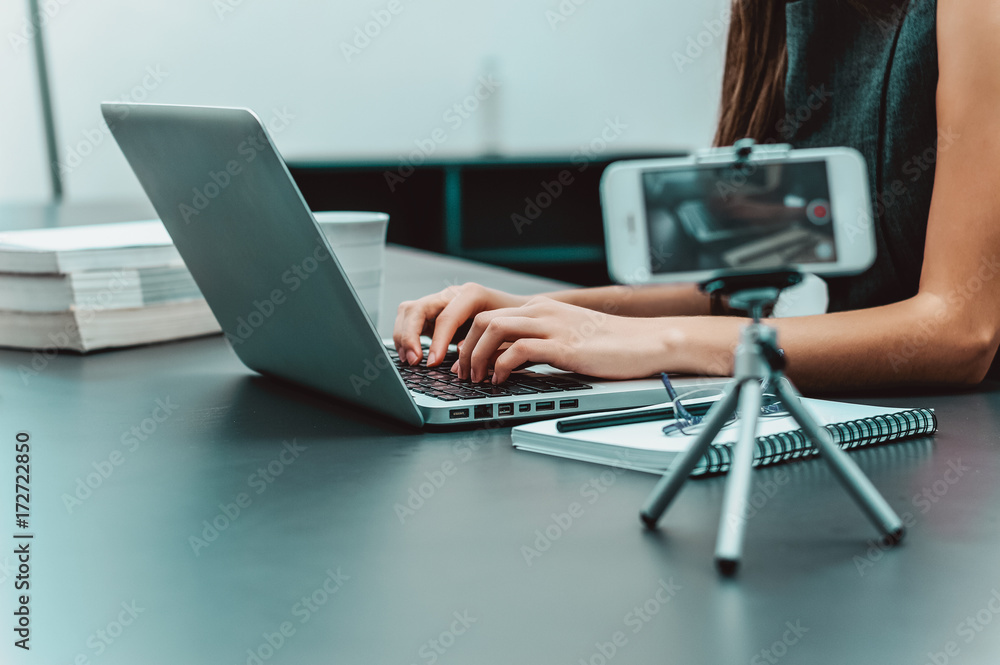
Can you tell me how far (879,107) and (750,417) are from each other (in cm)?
79

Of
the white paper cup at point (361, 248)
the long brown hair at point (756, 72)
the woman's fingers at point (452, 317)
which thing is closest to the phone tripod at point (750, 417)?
the woman's fingers at point (452, 317)

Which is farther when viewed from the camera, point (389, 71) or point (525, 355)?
point (389, 71)

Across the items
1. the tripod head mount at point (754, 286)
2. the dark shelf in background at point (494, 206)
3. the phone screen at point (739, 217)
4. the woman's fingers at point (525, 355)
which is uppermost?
the phone screen at point (739, 217)

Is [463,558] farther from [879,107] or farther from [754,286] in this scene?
[879,107]

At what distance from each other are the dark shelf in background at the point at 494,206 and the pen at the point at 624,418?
3.31m

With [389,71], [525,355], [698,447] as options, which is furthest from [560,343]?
[389,71]

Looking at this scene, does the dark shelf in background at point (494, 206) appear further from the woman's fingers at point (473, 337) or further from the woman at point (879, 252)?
the woman's fingers at point (473, 337)

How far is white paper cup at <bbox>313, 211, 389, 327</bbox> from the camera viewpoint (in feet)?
3.41

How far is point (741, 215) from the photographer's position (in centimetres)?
38

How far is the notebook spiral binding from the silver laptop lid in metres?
0.23

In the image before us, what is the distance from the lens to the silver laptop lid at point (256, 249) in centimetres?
63

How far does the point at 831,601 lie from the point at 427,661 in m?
0.17

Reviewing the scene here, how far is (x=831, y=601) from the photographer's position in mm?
394

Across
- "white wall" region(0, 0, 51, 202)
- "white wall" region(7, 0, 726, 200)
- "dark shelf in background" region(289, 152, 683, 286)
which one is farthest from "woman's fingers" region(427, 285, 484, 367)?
"white wall" region(0, 0, 51, 202)
